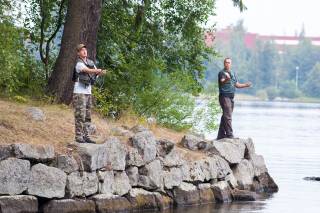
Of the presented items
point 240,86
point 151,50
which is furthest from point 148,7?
point 240,86

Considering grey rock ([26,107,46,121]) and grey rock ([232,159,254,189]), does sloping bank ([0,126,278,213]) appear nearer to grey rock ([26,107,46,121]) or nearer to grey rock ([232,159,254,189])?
grey rock ([232,159,254,189])

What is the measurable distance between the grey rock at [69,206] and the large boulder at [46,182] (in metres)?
0.13

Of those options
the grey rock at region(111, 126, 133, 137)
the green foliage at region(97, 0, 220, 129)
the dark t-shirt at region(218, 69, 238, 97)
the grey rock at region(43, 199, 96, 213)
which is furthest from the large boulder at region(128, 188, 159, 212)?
the dark t-shirt at region(218, 69, 238, 97)

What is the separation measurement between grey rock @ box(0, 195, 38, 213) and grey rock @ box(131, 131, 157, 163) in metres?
3.16

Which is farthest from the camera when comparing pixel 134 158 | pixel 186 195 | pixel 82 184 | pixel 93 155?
pixel 186 195

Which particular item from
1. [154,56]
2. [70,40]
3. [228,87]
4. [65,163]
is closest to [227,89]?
[228,87]

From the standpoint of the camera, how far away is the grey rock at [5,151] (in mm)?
16984

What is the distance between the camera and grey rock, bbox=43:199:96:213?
57.6 feet

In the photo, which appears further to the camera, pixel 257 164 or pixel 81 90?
pixel 257 164

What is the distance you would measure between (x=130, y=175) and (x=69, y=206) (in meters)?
2.09

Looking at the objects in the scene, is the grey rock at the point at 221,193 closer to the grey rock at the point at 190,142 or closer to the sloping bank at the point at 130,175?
the sloping bank at the point at 130,175

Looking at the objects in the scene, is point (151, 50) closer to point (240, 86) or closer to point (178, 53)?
point (178, 53)

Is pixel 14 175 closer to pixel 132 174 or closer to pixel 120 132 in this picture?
pixel 132 174

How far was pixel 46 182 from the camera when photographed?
17.5 m
